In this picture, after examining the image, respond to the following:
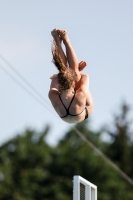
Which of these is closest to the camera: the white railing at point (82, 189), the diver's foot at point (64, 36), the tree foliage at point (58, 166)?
the diver's foot at point (64, 36)

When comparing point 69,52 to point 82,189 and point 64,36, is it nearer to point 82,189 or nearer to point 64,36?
point 64,36

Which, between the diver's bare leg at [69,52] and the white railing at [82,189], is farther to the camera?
the white railing at [82,189]

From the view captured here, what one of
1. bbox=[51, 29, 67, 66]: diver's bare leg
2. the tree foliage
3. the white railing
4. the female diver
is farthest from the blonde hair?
the tree foliage

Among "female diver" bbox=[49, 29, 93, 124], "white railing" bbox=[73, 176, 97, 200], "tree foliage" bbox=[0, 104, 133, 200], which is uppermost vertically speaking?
"tree foliage" bbox=[0, 104, 133, 200]

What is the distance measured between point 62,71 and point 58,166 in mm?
34913

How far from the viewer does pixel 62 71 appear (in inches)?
378

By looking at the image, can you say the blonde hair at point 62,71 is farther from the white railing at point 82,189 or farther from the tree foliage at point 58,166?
the tree foliage at point 58,166

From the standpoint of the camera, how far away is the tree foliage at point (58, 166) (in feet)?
136

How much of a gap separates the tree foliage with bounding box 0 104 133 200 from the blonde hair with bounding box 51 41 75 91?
101ft

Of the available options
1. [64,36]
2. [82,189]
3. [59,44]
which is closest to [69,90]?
[59,44]

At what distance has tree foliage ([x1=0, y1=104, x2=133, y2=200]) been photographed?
41.6 metres

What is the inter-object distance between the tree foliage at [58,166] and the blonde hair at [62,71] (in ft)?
101

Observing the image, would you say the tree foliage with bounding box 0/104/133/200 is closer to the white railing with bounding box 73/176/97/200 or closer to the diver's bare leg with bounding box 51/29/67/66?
the white railing with bounding box 73/176/97/200

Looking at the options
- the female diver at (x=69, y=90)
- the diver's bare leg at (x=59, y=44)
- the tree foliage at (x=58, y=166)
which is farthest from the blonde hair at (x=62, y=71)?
the tree foliage at (x=58, y=166)
